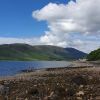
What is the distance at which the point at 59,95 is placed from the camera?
2891cm

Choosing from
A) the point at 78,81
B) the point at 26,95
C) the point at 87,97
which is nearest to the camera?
the point at 87,97

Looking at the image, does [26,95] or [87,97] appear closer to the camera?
[87,97]

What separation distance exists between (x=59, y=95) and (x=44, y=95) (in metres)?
1.63

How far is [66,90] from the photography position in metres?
30.6

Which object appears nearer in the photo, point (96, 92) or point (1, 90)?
point (96, 92)

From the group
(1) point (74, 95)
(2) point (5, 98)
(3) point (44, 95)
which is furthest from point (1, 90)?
(1) point (74, 95)

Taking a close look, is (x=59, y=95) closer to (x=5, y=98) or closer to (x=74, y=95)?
(x=74, y=95)

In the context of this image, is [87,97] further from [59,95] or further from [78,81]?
[78,81]

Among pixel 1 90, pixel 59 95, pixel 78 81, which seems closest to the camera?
pixel 59 95

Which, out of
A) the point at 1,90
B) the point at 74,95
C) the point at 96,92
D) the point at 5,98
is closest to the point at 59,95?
the point at 74,95

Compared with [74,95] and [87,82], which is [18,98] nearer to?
[74,95]

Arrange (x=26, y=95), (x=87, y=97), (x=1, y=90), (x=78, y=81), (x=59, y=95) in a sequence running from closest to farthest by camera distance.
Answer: (x=87, y=97)
(x=59, y=95)
(x=26, y=95)
(x=1, y=90)
(x=78, y=81)

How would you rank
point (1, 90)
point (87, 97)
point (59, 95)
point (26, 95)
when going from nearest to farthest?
point (87, 97)
point (59, 95)
point (26, 95)
point (1, 90)

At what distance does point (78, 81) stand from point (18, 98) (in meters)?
10.3
